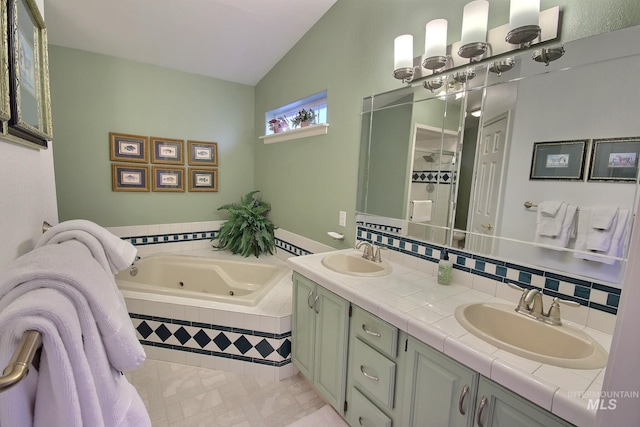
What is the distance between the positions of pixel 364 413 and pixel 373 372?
26 centimetres

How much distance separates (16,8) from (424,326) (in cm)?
160

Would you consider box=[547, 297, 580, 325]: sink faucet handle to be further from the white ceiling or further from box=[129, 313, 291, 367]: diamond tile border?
the white ceiling

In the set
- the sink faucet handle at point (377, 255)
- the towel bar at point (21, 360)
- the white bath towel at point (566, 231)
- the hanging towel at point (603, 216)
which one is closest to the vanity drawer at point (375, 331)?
the sink faucet handle at point (377, 255)

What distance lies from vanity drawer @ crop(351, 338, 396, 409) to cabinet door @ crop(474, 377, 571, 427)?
382 millimetres

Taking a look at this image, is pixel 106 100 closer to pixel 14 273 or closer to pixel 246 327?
pixel 246 327

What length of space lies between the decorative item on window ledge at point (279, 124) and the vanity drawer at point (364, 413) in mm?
2361

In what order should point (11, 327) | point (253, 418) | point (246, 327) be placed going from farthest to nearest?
point (246, 327), point (253, 418), point (11, 327)

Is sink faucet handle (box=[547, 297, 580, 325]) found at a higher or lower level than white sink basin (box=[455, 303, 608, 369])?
higher

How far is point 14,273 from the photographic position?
0.52 m

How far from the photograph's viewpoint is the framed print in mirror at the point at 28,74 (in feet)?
2.38

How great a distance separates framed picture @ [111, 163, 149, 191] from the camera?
285 centimetres

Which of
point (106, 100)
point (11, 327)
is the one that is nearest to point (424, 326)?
point (11, 327)

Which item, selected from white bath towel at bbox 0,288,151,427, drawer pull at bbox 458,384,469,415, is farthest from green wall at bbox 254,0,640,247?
white bath towel at bbox 0,288,151,427

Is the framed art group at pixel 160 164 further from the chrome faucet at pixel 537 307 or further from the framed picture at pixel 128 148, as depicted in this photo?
the chrome faucet at pixel 537 307
